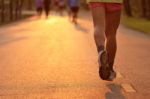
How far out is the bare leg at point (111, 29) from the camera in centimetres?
784

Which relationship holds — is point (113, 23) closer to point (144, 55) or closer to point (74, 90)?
point (74, 90)

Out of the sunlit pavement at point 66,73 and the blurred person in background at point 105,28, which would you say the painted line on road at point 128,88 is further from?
the blurred person in background at point 105,28

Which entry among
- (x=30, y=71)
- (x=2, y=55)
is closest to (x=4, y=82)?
(x=30, y=71)

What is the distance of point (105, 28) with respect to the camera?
797 centimetres

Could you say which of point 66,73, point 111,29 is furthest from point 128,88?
point 66,73

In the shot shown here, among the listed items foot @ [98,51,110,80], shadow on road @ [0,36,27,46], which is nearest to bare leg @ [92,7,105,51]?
foot @ [98,51,110,80]

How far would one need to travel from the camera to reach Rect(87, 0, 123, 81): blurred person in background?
7.31 metres

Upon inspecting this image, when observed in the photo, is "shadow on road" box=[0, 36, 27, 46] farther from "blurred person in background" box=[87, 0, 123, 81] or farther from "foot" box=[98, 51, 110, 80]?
"foot" box=[98, 51, 110, 80]

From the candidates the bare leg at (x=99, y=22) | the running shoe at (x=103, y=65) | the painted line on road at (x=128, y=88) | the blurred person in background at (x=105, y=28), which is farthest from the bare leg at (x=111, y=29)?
the running shoe at (x=103, y=65)

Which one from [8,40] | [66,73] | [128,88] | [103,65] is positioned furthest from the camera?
[8,40]

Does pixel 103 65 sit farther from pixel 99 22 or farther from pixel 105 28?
pixel 105 28

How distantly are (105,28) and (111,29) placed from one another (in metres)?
0.08

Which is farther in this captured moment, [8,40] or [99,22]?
[8,40]

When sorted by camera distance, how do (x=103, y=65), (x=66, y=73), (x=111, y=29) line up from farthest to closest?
(x=66, y=73), (x=111, y=29), (x=103, y=65)
